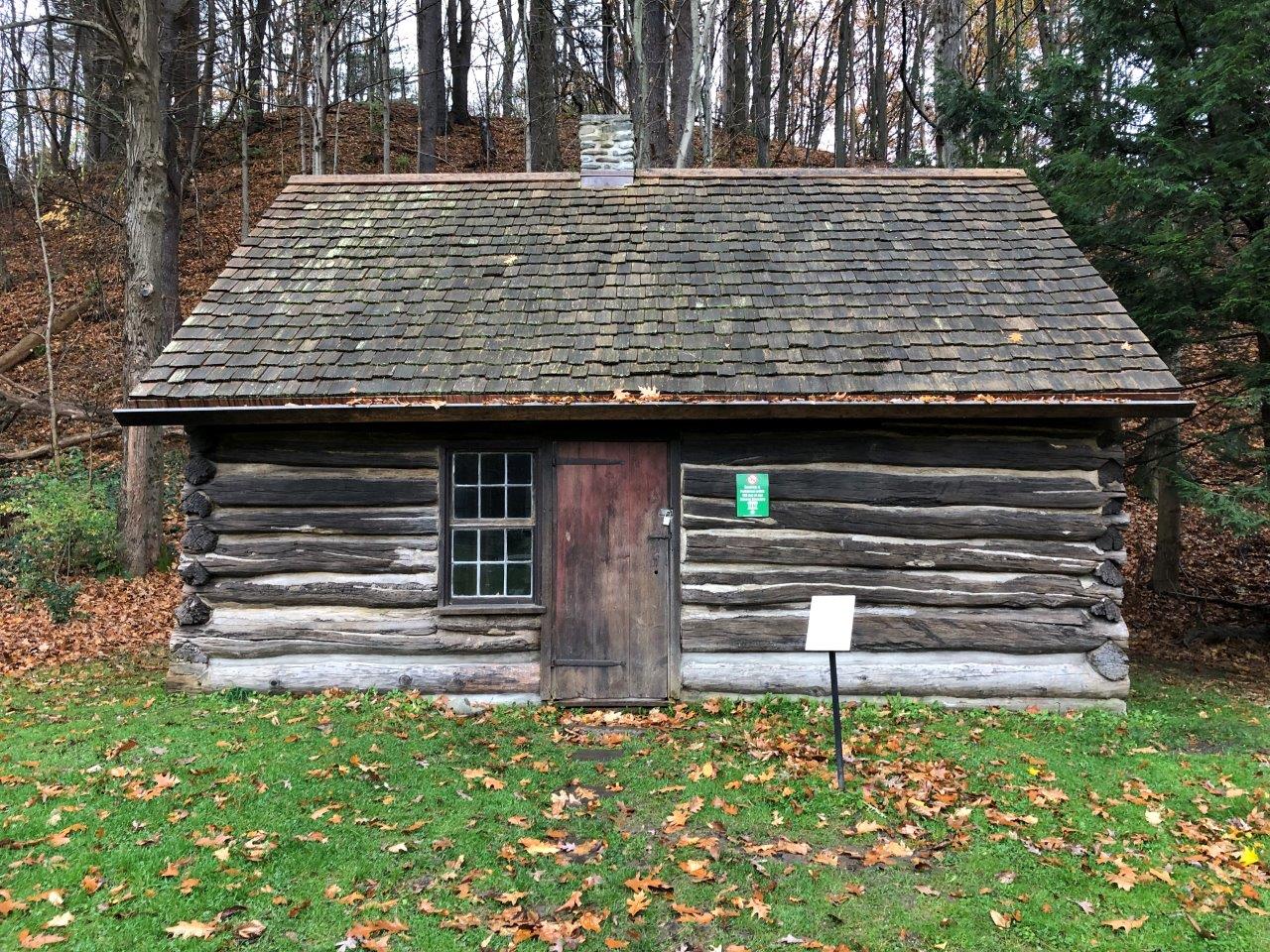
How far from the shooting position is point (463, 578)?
7434 millimetres

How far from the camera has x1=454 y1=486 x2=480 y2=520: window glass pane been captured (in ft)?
24.5

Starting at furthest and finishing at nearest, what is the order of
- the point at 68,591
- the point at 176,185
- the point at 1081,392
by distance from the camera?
the point at 176,185, the point at 68,591, the point at 1081,392

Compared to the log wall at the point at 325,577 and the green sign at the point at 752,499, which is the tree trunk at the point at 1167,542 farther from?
the log wall at the point at 325,577

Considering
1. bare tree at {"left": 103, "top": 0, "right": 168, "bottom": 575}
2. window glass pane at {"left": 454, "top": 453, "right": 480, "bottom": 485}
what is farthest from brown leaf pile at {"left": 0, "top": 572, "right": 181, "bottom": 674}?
window glass pane at {"left": 454, "top": 453, "right": 480, "bottom": 485}

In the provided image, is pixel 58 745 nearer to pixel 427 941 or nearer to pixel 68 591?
pixel 427 941

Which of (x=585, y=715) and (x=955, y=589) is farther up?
(x=955, y=589)

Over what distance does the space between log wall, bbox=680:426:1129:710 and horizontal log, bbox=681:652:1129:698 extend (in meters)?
0.01

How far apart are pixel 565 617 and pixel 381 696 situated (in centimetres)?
176

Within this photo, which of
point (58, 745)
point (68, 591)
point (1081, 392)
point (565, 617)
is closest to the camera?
point (58, 745)

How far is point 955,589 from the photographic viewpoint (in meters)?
7.28

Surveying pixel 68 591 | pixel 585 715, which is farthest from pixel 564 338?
pixel 68 591

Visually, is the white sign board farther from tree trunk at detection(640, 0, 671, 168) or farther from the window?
tree trunk at detection(640, 0, 671, 168)

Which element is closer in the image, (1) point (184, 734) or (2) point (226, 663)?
(1) point (184, 734)

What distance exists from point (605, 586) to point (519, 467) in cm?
133
